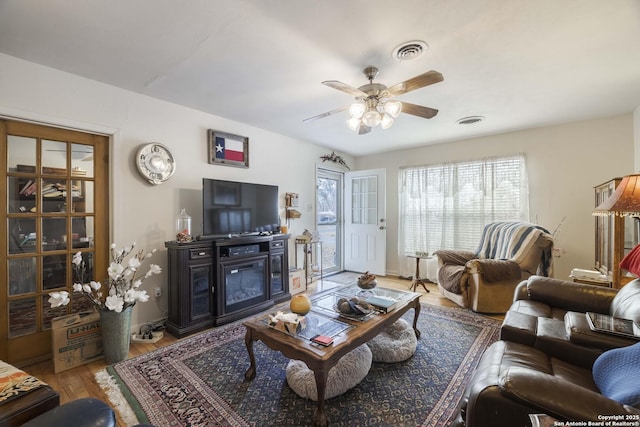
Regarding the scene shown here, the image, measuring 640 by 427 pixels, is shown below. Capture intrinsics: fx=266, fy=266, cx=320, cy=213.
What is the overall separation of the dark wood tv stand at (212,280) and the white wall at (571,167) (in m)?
3.73

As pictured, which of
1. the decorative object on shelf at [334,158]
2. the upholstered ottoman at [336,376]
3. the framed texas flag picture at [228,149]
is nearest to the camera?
the upholstered ottoman at [336,376]

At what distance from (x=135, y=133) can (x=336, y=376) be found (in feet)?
9.17

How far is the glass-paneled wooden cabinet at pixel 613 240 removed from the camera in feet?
7.97

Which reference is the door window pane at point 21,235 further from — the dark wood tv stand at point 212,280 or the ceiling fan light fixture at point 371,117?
the ceiling fan light fixture at point 371,117

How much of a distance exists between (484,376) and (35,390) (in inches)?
75.3

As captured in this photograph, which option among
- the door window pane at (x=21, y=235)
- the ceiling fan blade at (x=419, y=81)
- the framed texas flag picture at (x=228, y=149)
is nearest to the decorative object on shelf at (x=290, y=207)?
the framed texas flag picture at (x=228, y=149)

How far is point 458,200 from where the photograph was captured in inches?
168

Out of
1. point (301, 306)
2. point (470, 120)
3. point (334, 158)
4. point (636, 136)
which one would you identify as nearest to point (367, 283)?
point (301, 306)

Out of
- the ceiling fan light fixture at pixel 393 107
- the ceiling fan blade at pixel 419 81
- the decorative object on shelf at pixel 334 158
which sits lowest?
the ceiling fan light fixture at pixel 393 107

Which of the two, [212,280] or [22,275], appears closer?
[22,275]

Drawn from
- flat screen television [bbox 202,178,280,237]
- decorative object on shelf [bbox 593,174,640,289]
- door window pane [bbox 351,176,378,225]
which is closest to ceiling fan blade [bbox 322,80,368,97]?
flat screen television [bbox 202,178,280,237]

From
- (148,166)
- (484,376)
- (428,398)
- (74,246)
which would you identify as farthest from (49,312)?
(484,376)

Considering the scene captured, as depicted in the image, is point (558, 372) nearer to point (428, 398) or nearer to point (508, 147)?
point (428, 398)

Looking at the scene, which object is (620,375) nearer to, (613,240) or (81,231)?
(613,240)
